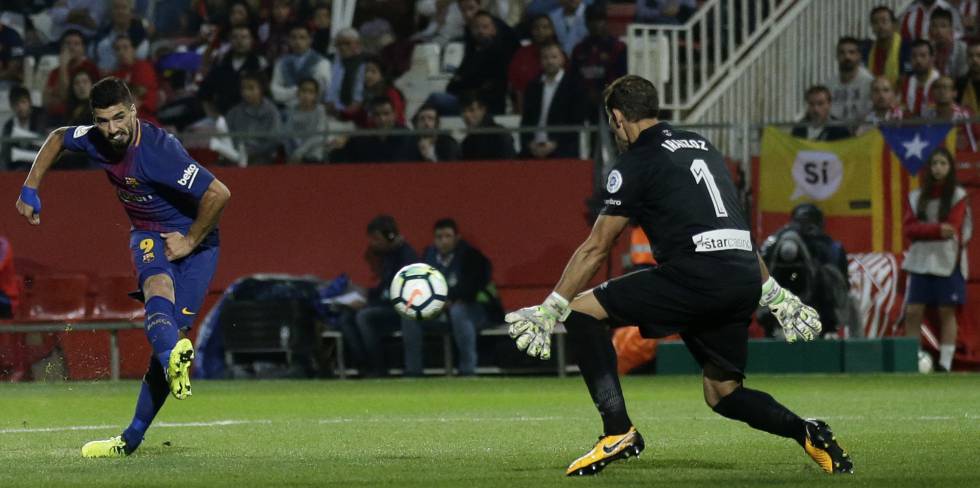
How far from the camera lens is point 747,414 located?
26.1 ft

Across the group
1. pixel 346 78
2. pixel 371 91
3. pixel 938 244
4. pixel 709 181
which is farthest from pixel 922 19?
pixel 709 181

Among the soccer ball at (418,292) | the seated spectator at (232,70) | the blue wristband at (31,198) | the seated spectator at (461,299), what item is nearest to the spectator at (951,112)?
the seated spectator at (461,299)

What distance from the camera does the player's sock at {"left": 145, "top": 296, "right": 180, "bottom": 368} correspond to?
29.3 feet

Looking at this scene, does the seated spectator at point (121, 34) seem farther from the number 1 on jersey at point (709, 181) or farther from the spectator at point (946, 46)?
the number 1 on jersey at point (709, 181)

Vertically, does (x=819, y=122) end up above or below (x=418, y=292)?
above

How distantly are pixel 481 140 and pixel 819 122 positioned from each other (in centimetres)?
367

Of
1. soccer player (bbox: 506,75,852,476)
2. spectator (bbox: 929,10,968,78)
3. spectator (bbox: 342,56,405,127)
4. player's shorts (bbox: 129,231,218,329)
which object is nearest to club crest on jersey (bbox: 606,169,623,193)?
soccer player (bbox: 506,75,852,476)

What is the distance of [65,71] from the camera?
21.2 meters

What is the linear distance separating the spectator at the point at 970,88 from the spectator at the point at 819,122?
129 centimetres

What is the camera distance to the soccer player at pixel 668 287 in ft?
25.5

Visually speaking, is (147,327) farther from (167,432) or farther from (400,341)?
(400,341)

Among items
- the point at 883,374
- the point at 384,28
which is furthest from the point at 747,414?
the point at 384,28

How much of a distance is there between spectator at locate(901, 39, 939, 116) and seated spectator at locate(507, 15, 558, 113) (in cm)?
400

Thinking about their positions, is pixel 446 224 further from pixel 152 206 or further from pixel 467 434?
pixel 152 206
